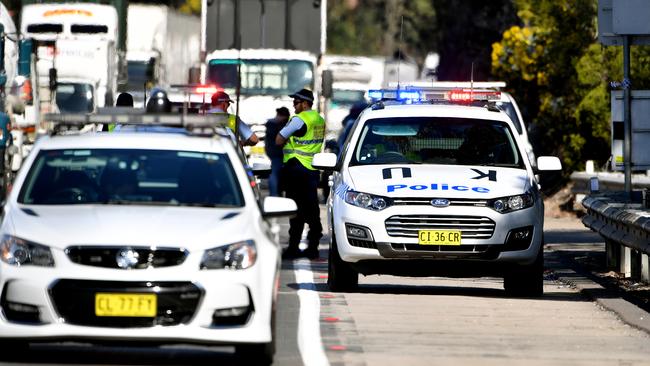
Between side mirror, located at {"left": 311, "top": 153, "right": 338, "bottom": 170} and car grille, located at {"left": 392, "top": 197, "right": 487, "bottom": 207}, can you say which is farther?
side mirror, located at {"left": 311, "top": 153, "right": 338, "bottom": 170}

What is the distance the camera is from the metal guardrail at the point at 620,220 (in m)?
17.0

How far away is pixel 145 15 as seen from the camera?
168 feet

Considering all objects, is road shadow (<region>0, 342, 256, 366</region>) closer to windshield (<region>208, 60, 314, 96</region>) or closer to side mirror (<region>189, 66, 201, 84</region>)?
side mirror (<region>189, 66, 201, 84</region>)

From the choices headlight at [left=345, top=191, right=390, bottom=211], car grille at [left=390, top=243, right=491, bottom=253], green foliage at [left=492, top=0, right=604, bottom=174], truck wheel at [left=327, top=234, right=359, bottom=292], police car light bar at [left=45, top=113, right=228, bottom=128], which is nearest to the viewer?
police car light bar at [left=45, top=113, right=228, bottom=128]

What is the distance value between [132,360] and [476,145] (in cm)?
649

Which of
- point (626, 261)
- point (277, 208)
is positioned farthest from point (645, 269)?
point (277, 208)

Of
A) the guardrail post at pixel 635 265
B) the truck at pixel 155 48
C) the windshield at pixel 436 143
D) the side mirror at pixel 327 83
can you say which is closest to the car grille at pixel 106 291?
the windshield at pixel 436 143

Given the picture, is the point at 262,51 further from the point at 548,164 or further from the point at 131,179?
the point at 131,179

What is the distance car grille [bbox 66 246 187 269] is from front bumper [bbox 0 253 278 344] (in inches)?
2.4

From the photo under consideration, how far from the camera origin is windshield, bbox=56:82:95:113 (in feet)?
133

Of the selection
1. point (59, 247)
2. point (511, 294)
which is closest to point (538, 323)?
point (511, 294)

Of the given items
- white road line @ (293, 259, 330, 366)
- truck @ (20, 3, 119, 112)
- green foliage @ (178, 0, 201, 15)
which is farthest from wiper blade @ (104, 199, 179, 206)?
green foliage @ (178, 0, 201, 15)

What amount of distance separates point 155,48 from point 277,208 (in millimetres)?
38811

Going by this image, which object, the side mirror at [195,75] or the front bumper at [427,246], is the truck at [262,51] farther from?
the front bumper at [427,246]
